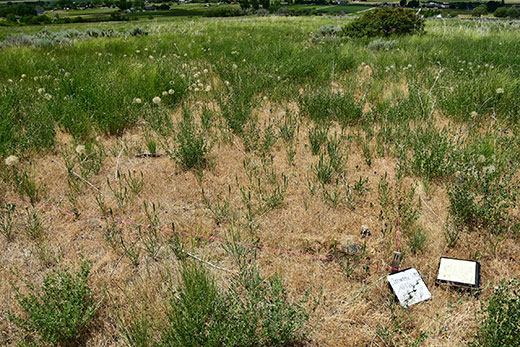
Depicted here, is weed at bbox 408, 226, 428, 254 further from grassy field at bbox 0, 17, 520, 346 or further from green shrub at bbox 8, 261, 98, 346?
green shrub at bbox 8, 261, 98, 346

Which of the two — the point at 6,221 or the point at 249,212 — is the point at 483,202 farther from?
the point at 6,221

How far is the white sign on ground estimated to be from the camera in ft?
6.27

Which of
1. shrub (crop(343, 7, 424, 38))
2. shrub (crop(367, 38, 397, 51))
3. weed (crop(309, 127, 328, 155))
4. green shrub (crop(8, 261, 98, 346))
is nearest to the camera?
green shrub (crop(8, 261, 98, 346))

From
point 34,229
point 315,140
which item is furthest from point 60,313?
point 315,140

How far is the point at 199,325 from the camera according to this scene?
1.59 metres

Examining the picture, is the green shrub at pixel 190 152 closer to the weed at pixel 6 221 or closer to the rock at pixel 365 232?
the weed at pixel 6 221

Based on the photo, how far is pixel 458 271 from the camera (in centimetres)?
198

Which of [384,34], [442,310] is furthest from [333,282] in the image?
[384,34]

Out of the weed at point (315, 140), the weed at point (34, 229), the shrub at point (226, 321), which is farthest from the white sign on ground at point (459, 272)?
the weed at point (34, 229)

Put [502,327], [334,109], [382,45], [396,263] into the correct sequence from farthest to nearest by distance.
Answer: [382,45] → [334,109] → [396,263] → [502,327]

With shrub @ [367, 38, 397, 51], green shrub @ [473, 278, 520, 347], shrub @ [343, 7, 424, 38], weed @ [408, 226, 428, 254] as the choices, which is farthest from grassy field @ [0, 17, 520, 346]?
shrub @ [343, 7, 424, 38]

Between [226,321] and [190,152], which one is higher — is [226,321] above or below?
below

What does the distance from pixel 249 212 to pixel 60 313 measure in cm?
136

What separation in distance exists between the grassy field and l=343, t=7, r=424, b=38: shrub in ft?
20.3
